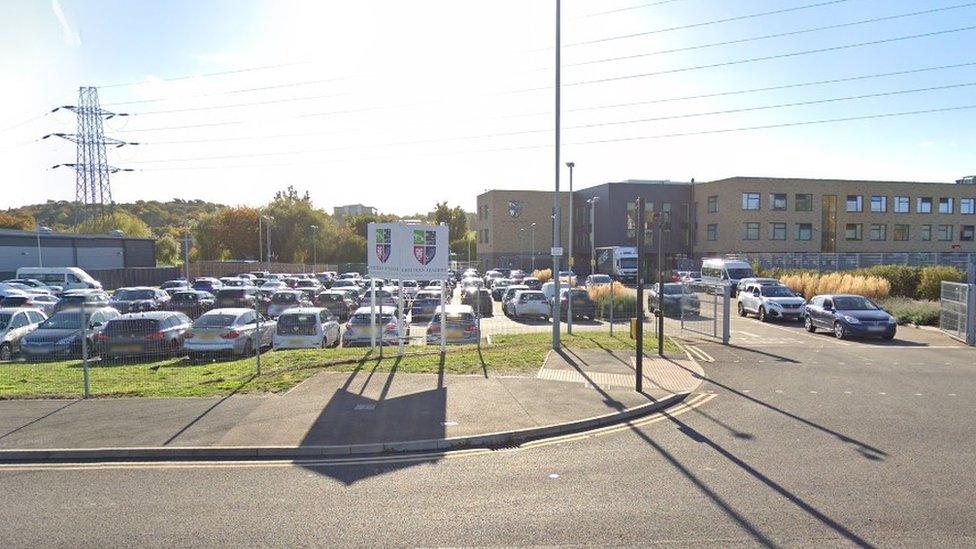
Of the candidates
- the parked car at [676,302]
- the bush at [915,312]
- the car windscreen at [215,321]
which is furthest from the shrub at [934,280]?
the car windscreen at [215,321]

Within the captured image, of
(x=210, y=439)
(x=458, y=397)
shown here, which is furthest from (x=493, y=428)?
(x=210, y=439)

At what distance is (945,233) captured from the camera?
63469 millimetres

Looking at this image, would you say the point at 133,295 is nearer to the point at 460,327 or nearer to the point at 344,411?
the point at 460,327

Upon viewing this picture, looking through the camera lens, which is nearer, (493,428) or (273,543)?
(273,543)

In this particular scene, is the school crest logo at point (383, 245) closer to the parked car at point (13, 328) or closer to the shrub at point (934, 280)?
the parked car at point (13, 328)

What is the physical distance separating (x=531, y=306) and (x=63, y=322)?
17372 mm

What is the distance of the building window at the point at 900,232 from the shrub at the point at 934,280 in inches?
1463

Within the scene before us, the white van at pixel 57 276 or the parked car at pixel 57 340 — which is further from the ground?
the white van at pixel 57 276

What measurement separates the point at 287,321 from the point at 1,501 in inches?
435

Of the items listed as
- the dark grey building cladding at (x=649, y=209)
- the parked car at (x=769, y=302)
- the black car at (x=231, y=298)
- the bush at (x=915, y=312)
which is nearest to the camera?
the bush at (x=915, y=312)

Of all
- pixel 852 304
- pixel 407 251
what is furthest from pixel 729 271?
pixel 407 251

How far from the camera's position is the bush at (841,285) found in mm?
29219

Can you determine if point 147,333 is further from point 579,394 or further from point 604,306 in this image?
point 604,306

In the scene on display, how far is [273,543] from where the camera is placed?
5266mm
